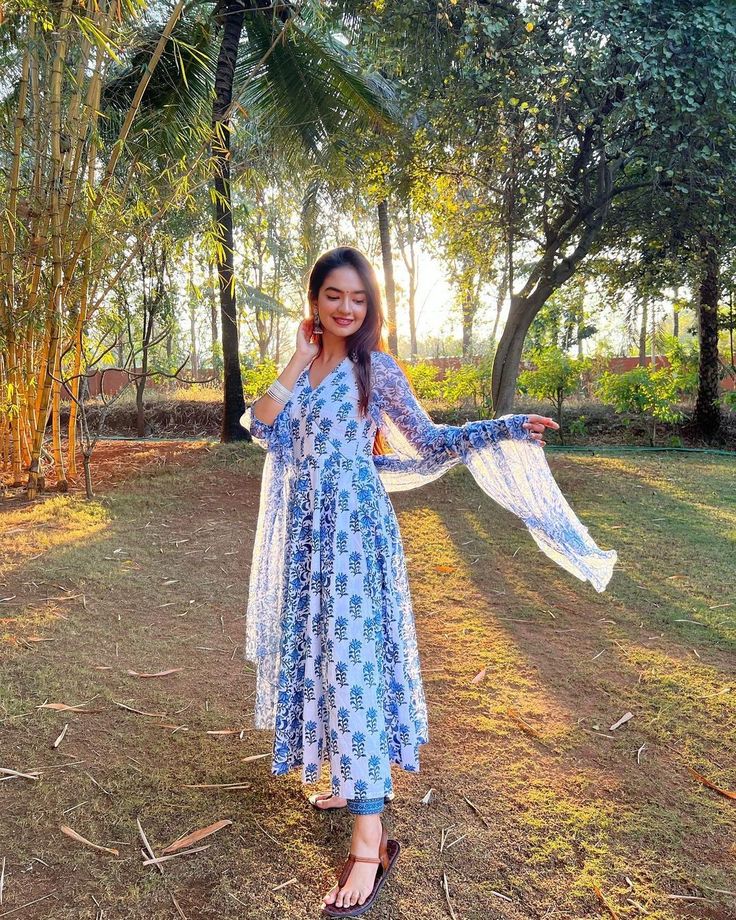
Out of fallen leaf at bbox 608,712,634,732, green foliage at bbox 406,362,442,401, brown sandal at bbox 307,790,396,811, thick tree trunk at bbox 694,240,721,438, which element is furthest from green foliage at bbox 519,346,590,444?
brown sandal at bbox 307,790,396,811

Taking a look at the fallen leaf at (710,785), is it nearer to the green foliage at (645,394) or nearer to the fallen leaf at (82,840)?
the fallen leaf at (82,840)

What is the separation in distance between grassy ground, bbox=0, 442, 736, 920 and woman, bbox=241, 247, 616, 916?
204mm

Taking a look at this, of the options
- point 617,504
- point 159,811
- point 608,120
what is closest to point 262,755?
point 159,811

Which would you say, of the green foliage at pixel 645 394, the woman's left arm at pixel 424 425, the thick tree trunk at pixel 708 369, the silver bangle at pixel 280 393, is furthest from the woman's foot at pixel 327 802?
the thick tree trunk at pixel 708 369

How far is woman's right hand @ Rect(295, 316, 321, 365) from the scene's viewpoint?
184 cm

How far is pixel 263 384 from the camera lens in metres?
10.2

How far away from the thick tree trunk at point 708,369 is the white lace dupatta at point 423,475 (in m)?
7.19

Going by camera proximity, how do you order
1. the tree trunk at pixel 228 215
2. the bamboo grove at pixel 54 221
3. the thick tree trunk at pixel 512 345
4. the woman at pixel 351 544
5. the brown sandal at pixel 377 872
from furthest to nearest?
the thick tree trunk at pixel 512 345 < the tree trunk at pixel 228 215 < the bamboo grove at pixel 54 221 < the woman at pixel 351 544 < the brown sandal at pixel 377 872

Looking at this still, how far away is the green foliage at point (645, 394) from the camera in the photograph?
7926 mm

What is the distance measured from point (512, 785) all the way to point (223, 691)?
3.85ft

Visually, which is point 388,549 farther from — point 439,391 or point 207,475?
point 439,391

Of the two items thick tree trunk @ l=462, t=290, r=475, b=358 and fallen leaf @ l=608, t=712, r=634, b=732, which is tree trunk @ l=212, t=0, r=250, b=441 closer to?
thick tree trunk @ l=462, t=290, r=475, b=358

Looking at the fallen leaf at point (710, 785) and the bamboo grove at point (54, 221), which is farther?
the bamboo grove at point (54, 221)

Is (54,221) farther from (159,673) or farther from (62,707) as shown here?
(62,707)
